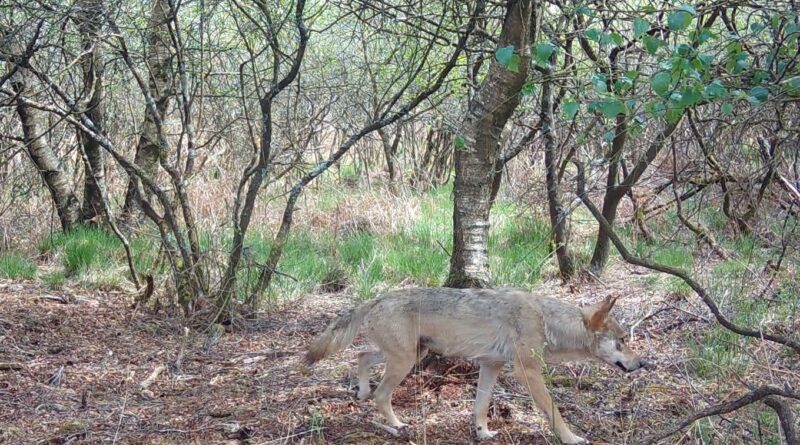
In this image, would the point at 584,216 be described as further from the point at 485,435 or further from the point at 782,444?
the point at 782,444

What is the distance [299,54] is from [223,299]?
7.64 feet

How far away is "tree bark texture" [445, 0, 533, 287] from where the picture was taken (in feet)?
18.8

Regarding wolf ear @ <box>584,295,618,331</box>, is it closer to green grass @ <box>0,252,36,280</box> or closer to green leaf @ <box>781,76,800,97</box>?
green leaf @ <box>781,76,800,97</box>

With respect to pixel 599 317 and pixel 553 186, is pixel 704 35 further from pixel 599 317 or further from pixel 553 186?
pixel 553 186

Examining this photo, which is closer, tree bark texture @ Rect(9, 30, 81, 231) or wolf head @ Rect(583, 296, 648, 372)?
wolf head @ Rect(583, 296, 648, 372)

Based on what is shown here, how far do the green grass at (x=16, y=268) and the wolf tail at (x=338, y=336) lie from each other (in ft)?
16.2

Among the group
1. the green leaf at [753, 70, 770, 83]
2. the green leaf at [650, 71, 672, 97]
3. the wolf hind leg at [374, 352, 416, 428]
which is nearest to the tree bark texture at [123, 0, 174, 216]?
the wolf hind leg at [374, 352, 416, 428]

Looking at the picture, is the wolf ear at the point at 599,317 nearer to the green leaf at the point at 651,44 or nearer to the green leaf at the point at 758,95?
the green leaf at the point at 758,95

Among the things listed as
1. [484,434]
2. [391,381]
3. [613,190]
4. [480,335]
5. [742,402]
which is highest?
[613,190]

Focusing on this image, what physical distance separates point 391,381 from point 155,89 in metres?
5.46

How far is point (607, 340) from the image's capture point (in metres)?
5.62

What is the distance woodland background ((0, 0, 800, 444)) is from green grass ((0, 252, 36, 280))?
0.16 metres

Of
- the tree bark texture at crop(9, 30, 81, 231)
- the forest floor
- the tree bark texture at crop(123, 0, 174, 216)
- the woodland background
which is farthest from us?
the tree bark texture at crop(9, 30, 81, 231)

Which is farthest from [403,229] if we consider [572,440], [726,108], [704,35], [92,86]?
[726,108]
